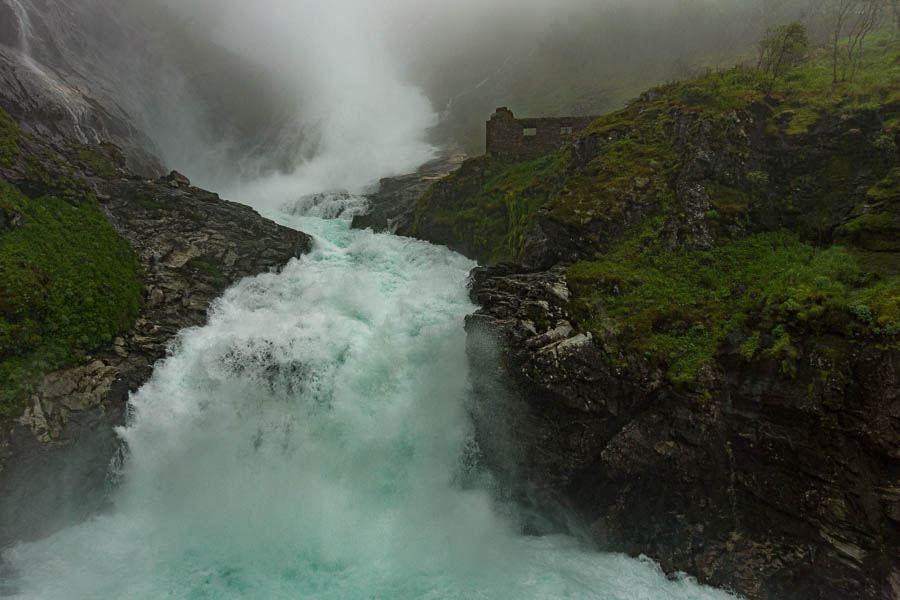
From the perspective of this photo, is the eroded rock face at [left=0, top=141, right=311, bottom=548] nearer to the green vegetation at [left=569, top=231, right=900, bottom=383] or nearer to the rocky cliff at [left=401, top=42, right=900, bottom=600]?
the rocky cliff at [left=401, top=42, right=900, bottom=600]

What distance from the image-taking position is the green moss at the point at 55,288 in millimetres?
13031

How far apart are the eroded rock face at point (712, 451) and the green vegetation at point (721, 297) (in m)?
0.49

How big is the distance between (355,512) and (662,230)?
13741 mm

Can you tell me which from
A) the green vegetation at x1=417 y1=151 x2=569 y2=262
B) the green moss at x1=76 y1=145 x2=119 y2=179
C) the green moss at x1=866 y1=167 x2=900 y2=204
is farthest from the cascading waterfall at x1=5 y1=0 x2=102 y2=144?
the green moss at x1=866 y1=167 x2=900 y2=204

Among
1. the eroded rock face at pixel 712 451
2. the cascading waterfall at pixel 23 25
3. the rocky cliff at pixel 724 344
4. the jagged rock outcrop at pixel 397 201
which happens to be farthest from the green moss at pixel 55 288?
the cascading waterfall at pixel 23 25

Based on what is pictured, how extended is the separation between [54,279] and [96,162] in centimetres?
1067

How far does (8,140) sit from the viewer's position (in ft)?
57.1

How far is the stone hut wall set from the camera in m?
28.1

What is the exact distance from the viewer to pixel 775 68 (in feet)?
61.8

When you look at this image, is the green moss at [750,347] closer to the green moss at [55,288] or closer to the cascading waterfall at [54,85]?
the green moss at [55,288]

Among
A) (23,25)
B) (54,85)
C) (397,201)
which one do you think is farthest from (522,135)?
(23,25)

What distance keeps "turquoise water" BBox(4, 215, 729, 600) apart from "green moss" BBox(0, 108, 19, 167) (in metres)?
9.41

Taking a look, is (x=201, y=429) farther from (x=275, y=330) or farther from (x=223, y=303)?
(x=223, y=303)

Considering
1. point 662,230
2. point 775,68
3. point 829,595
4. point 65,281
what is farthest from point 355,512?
point 775,68
